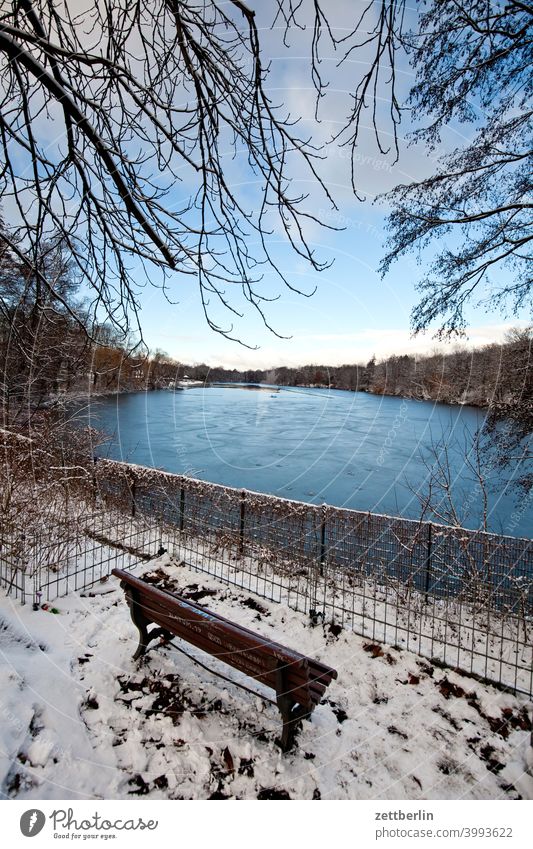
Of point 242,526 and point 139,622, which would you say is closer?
point 139,622

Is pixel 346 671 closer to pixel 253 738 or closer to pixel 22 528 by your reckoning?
pixel 253 738

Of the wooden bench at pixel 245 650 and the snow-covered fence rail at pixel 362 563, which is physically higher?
the wooden bench at pixel 245 650

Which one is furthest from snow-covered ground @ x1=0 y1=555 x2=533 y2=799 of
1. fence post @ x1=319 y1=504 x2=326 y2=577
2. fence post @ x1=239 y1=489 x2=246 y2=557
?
fence post @ x1=239 y1=489 x2=246 y2=557

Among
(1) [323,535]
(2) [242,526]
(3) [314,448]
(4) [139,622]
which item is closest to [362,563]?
(1) [323,535]

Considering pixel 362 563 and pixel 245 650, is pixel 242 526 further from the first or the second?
pixel 245 650

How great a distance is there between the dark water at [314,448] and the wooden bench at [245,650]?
5.10 metres

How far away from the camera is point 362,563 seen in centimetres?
670

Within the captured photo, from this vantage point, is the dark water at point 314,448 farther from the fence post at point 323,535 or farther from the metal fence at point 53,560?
the metal fence at point 53,560

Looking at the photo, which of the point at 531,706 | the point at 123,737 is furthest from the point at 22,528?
the point at 531,706

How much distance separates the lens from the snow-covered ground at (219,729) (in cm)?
233

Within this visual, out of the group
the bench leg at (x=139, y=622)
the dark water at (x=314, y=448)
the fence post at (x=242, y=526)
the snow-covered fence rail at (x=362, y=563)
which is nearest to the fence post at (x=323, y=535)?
the snow-covered fence rail at (x=362, y=563)

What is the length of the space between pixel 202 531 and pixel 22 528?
357 cm

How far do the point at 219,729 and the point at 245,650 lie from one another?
63cm

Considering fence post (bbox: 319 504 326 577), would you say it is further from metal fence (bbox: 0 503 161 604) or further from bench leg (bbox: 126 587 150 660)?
bench leg (bbox: 126 587 150 660)
